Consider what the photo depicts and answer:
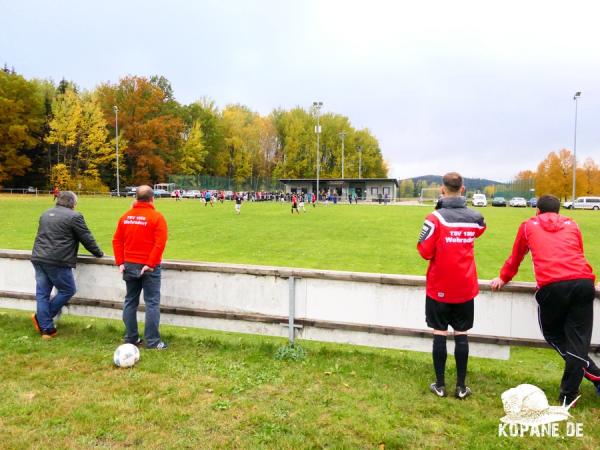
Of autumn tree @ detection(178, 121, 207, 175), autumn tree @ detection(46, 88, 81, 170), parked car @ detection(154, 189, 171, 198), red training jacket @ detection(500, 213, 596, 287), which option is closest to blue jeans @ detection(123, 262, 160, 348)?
red training jacket @ detection(500, 213, 596, 287)

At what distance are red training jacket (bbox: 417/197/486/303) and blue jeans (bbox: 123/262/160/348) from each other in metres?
3.05

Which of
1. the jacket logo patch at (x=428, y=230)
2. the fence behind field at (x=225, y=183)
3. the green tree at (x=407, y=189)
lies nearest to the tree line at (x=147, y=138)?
the fence behind field at (x=225, y=183)

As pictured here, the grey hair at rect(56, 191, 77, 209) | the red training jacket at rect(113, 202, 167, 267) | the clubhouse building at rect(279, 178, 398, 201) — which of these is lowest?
the red training jacket at rect(113, 202, 167, 267)

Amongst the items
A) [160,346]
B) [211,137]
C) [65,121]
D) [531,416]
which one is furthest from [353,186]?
[531,416]

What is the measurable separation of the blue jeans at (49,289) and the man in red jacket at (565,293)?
5.30 metres

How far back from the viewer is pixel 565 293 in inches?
150

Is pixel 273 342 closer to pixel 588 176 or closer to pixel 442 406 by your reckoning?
pixel 442 406

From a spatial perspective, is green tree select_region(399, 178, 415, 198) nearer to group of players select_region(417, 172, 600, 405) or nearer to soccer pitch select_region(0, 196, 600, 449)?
soccer pitch select_region(0, 196, 600, 449)

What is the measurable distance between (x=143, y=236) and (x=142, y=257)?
24 centimetres

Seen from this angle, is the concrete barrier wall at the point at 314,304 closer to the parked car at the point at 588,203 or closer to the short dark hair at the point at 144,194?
the short dark hair at the point at 144,194

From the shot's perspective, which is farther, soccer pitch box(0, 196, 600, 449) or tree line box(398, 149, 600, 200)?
tree line box(398, 149, 600, 200)

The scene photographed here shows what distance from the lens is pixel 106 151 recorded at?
63.9 m

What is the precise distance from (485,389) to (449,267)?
4.30ft

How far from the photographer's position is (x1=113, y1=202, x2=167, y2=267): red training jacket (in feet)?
16.5
